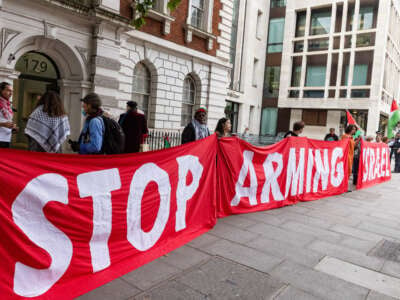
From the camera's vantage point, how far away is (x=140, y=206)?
3734mm

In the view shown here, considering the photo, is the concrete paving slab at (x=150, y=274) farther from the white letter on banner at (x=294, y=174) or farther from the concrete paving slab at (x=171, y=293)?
the white letter on banner at (x=294, y=174)

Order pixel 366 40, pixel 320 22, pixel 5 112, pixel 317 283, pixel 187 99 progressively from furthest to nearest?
1. pixel 320 22
2. pixel 366 40
3. pixel 187 99
4. pixel 5 112
5. pixel 317 283

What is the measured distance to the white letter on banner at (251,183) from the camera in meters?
5.95

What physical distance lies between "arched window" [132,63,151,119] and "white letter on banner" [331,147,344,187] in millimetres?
8567

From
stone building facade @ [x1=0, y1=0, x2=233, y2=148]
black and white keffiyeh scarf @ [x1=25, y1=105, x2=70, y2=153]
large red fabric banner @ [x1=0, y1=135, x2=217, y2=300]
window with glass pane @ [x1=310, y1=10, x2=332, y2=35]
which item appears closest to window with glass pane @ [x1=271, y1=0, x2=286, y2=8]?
window with glass pane @ [x1=310, y1=10, x2=332, y2=35]

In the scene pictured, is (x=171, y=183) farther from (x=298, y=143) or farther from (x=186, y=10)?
(x=186, y=10)

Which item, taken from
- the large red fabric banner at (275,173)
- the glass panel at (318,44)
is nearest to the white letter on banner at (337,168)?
the large red fabric banner at (275,173)

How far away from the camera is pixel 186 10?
15.3m

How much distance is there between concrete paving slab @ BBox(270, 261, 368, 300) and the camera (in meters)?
3.32

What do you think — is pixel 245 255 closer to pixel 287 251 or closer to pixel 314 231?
pixel 287 251

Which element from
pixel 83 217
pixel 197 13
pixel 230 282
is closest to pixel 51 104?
pixel 83 217

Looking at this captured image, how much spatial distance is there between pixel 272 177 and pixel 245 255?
2742 millimetres

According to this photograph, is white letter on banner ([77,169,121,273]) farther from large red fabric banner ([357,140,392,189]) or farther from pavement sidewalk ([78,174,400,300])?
large red fabric banner ([357,140,392,189])

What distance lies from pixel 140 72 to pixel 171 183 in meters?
10.9
